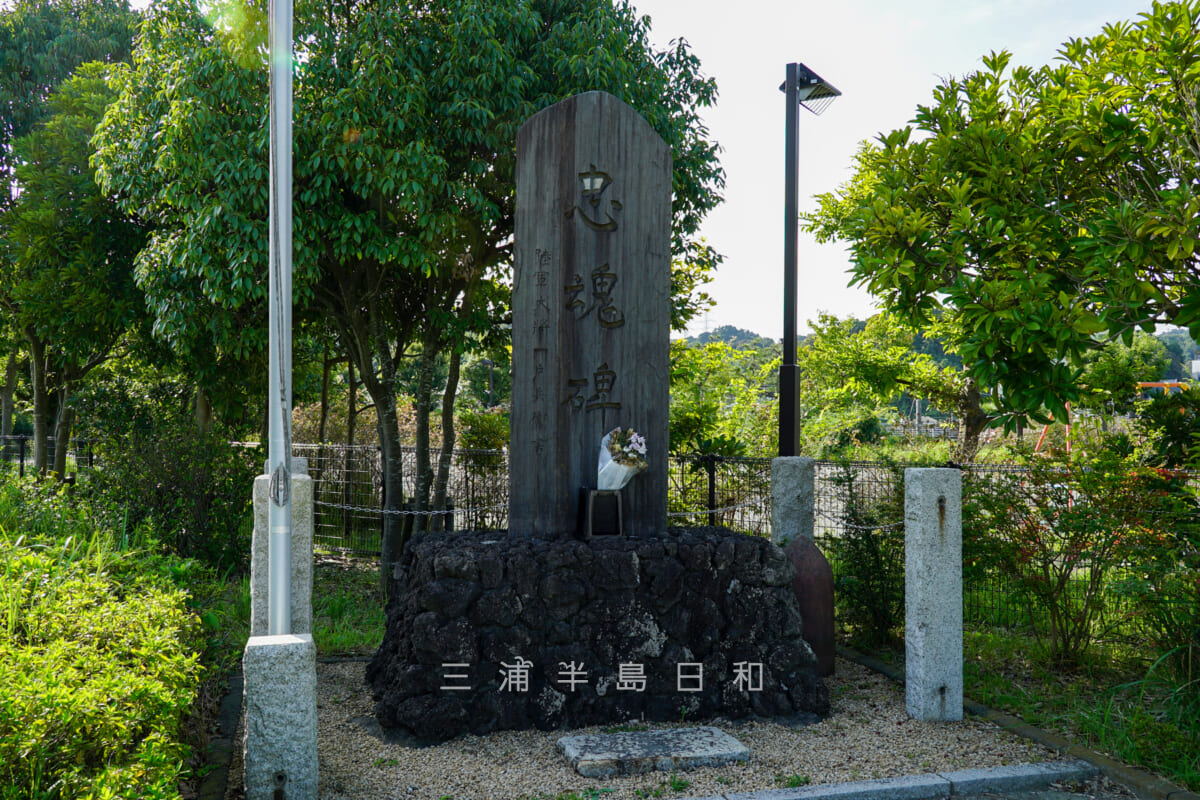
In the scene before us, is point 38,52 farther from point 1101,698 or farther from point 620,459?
point 1101,698

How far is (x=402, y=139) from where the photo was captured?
286 inches

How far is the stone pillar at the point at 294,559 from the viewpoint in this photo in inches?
193

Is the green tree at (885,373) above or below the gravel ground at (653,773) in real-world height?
above

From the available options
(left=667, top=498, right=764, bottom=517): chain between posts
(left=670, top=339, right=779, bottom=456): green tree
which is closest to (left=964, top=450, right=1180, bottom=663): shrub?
(left=667, top=498, right=764, bottom=517): chain between posts

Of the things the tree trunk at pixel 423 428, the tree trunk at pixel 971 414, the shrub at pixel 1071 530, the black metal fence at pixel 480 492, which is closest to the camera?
the shrub at pixel 1071 530

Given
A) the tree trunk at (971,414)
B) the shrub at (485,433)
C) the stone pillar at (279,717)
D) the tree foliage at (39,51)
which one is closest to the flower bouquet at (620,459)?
the stone pillar at (279,717)

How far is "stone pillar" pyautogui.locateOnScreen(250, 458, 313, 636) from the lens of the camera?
491cm

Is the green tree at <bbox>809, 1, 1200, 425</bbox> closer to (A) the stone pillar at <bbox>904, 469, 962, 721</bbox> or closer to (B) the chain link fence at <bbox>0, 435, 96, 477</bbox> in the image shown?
(A) the stone pillar at <bbox>904, 469, 962, 721</bbox>

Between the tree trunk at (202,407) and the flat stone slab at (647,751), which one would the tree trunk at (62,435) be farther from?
the flat stone slab at (647,751)

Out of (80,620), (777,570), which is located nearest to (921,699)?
(777,570)

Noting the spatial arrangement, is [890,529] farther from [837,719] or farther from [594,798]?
[594,798]

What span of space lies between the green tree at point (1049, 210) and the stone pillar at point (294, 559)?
371cm

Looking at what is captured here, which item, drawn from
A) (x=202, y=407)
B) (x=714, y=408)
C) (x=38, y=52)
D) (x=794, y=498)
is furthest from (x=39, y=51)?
(x=794, y=498)

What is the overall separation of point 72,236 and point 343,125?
18.3 ft
